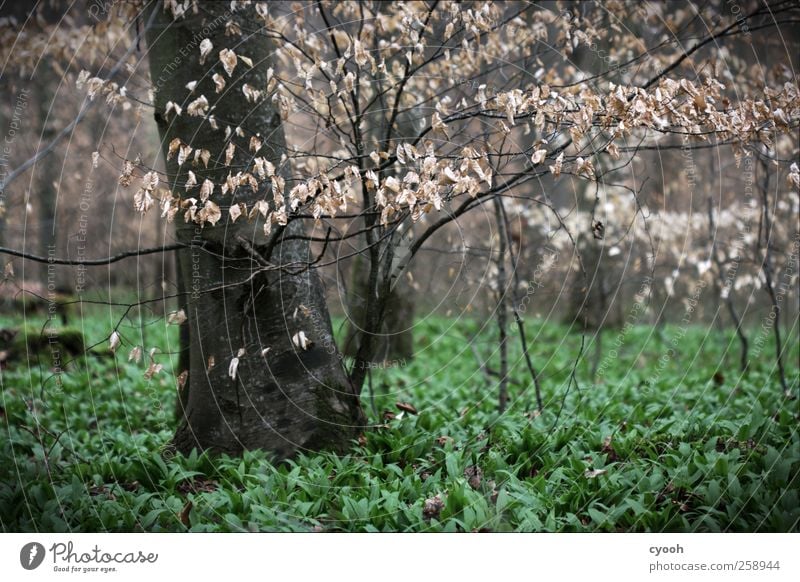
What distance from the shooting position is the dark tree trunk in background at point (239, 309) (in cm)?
512

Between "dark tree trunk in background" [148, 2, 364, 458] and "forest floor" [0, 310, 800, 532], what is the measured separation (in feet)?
0.91

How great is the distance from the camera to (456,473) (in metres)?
4.64

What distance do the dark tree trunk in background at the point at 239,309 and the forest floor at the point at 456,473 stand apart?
28 cm

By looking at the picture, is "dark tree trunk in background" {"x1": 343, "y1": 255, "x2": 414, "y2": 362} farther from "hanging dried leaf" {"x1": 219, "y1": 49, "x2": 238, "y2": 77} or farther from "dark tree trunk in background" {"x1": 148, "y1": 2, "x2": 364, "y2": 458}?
"hanging dried leaf" {"x1": 219, "y1": 49, "x2": 238, "y2": 77}

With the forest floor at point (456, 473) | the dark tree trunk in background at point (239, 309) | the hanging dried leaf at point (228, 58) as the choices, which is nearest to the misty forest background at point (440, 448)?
the forest floor at point (456, 473)

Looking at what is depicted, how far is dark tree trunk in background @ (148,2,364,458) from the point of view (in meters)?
5.12

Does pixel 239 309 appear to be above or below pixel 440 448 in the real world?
above

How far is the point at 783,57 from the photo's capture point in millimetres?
7500

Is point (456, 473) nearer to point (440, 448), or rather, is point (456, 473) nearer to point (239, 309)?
point (440, 448)

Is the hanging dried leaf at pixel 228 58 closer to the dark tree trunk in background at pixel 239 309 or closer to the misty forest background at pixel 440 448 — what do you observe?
the dark tree trunk in background at pixel 239 309

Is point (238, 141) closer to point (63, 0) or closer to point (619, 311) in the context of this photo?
point (63, 0)

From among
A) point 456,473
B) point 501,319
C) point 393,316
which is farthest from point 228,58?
point 393,316

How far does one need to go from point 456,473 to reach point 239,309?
7.23 feet

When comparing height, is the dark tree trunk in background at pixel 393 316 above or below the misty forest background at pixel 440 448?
above
